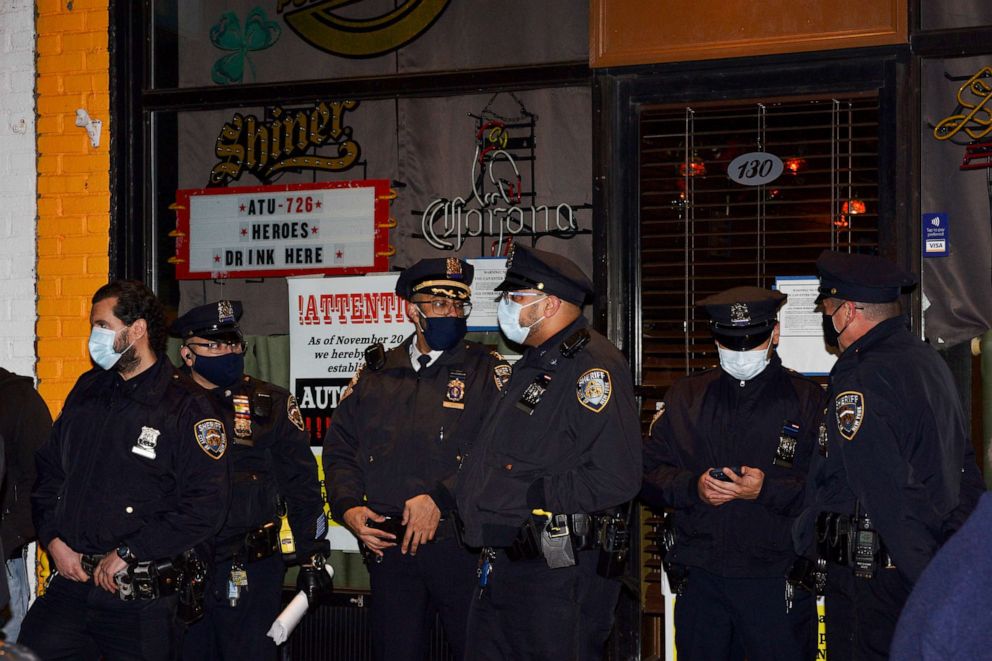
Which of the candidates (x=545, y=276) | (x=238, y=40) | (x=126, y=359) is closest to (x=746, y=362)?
(x=545, y=276)

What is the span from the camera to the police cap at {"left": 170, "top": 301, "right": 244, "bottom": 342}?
5746 mm

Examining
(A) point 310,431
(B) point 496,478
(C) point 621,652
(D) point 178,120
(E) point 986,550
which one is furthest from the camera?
(D) point 178,120

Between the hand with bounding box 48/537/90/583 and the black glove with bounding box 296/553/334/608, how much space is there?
1.26m

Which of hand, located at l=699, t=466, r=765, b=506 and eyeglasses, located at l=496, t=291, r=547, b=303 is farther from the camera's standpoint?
hand, located at l=699, t=466, r=765, b=506

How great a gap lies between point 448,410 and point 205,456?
1220 millimetres

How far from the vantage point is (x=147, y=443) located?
4895mm

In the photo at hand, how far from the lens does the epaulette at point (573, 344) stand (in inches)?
189

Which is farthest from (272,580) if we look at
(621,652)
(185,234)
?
(185,234)

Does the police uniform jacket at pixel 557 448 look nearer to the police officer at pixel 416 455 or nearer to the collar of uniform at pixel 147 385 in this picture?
the police officer at pixel 416 455

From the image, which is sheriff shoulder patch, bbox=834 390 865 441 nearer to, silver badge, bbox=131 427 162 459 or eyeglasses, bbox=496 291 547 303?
eyeglasses, bbox=496 291 547 303

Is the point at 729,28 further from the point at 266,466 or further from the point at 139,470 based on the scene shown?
the point at 139,470

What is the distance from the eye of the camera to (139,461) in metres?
4.89

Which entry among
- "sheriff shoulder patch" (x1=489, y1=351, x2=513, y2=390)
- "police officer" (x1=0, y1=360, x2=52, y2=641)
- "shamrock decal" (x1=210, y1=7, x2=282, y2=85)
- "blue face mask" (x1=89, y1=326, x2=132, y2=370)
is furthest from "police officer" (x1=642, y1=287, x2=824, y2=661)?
"shamrock decal" (x1=210, y1=7, x2=282, y2=85)

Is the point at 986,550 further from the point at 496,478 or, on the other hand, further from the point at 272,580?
the point at 272,580
